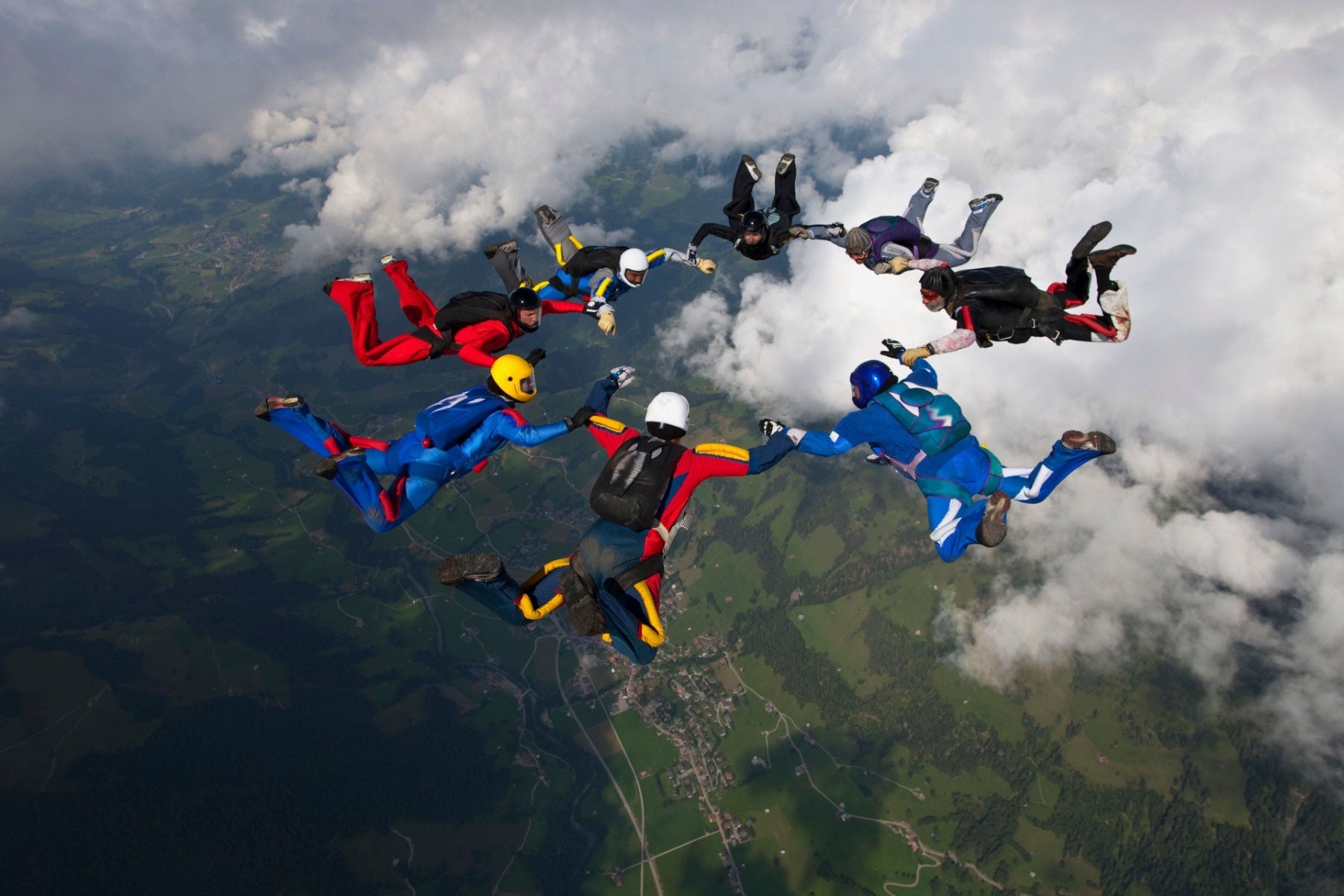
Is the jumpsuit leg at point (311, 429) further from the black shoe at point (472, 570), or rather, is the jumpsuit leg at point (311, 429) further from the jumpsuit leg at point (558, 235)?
the jumpsuit leg at point (558, 235)

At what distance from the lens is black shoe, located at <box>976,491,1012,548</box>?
478 inches

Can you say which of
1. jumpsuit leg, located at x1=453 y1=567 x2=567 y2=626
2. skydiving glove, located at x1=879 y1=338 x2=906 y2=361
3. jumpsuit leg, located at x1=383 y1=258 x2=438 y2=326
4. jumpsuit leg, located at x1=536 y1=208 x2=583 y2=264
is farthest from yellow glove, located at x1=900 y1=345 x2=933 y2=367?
jumpsuit leg, located at x1=383 y1=258 x2=438 y2=326

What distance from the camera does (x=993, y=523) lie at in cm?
1233

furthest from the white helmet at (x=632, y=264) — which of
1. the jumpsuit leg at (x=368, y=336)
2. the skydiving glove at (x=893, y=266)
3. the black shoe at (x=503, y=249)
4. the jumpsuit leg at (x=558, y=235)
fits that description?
the skydiving glove at (x=893, y=266)

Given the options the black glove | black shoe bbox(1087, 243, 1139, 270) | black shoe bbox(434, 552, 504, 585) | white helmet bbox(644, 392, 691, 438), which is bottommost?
black shoe bbox(434, 552, 504, 585)

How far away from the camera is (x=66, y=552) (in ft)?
392

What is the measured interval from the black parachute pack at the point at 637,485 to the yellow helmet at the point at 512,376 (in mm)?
3135

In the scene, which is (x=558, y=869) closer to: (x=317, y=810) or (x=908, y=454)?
(x=317, y=810)

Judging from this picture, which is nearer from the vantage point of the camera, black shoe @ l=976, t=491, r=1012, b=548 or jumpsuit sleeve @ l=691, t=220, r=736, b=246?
black shoe @ l=976, t=491, r=1012, b=548

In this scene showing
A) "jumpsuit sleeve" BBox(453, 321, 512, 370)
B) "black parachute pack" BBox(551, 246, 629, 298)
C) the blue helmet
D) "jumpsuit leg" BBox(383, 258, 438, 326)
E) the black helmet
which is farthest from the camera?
"black parachute pack" BBox(551, 246, 629, 298)

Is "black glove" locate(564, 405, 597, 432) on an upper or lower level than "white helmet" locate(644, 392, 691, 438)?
lower

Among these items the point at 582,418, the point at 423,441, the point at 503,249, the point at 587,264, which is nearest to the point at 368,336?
the point at 423,441

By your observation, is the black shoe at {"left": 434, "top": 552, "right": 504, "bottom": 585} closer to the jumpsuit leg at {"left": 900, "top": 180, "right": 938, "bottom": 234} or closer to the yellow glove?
the yellow glove

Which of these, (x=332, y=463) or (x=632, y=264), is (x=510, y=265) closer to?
(x=632, y=264)
